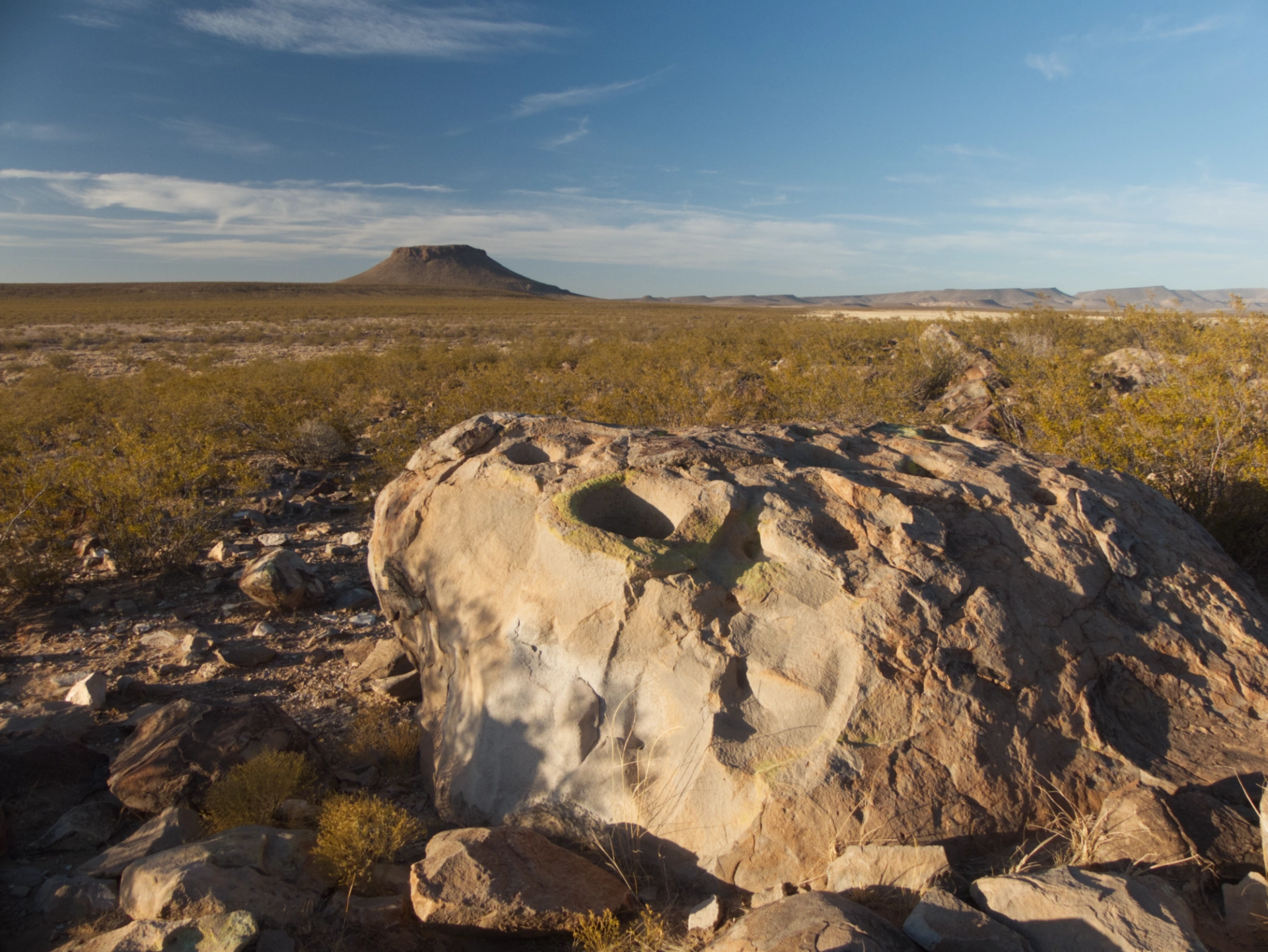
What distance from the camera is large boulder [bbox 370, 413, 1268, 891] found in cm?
283

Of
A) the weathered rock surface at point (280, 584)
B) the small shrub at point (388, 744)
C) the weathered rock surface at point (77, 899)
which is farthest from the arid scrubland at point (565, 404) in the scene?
the weathered rock surface at point (77, 899)

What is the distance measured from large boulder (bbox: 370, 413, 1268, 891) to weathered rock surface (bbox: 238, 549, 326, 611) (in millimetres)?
2379

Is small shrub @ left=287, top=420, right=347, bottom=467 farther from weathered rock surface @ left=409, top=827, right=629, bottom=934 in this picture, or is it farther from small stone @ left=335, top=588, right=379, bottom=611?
weathered rock surface @ left=409, top=827, right=629, bottom=934

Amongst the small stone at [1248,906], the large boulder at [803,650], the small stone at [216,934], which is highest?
the large boulder at [803,650]

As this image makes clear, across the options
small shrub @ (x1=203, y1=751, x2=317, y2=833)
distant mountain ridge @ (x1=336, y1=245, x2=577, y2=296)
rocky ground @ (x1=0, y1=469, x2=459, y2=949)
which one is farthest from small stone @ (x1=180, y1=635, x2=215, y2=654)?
distant mountain ridge @ (x1=336, y1=245, x2=577, y2=296)

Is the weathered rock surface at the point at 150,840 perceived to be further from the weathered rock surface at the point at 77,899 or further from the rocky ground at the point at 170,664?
the rocky ground at the point at 170,664

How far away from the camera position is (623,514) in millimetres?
3621

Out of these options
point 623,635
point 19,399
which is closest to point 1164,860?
point 623,635

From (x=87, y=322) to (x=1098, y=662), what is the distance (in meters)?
51.7

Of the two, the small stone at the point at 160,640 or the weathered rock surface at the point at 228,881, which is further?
the small stone at the point at 160,640

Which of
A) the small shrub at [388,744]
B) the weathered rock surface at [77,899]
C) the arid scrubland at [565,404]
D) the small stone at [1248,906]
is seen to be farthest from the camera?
the arid scrubland at [565,404]

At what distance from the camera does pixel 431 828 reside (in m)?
3.49

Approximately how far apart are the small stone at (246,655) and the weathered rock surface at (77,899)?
219 centimetres

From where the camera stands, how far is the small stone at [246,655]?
5043 millimetres
